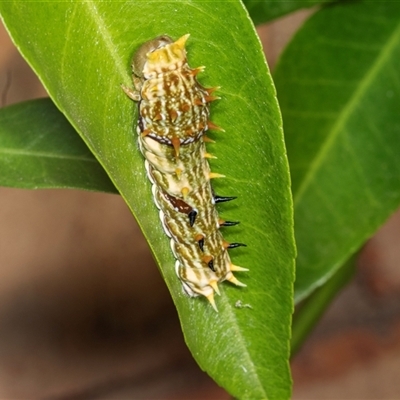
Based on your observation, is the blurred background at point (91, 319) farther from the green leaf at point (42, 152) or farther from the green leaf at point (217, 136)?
the green leaf at point (217, 136)

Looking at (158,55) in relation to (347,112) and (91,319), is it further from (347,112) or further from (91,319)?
(91,319)

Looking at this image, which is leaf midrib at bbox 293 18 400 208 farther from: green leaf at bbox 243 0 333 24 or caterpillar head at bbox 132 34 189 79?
caterpillar head at bbox 132 34 189 79

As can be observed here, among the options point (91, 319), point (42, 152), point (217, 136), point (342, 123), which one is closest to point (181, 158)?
point (217, 136)

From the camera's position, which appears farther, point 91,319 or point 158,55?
point 91,319

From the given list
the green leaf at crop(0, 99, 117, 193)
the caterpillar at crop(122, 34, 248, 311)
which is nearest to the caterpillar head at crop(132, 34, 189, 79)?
the caterpillar at crop(122, 34, 248, 311)

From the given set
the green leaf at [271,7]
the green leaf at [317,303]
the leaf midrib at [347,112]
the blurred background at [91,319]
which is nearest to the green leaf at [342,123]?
the leaf midrib at [347,112]

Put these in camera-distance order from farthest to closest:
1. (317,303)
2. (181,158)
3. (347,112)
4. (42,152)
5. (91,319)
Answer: (91,319) → (317,303) → (347,112) → (42,152) → (181,158)

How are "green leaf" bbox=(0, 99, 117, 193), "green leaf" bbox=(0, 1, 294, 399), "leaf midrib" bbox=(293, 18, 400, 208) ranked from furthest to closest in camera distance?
"leaf midrib" bbox=(293, 18, 400, 208)
"green leaf" bbox=(0, 99, 117, 193)
"green leaf" bbox=(0, 1, 294, 399)

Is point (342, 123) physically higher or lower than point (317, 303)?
higher
